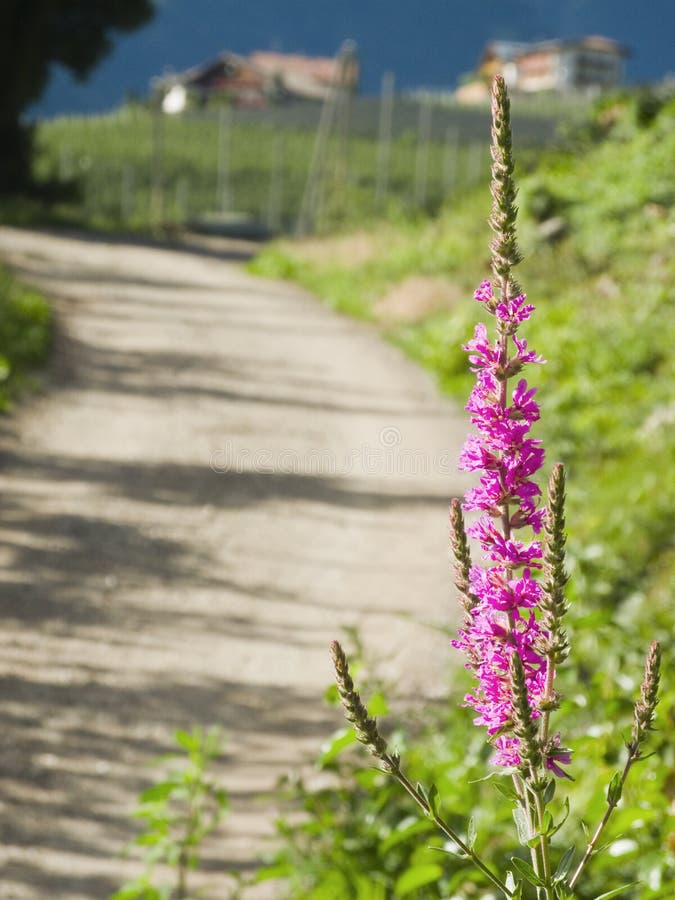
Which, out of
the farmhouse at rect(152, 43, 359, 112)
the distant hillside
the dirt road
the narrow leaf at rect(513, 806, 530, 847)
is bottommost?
the dirt road

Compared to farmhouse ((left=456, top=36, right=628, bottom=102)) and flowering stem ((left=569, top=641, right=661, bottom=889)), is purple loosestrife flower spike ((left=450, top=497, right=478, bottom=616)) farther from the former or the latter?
farmhouse ((left=456, top=36, right=628, bottom=102))

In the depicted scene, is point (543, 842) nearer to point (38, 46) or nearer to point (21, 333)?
point (21, 333)

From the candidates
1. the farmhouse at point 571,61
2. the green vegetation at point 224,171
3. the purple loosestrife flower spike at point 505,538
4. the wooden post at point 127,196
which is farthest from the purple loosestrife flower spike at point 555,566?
the farmhouse at point 571,61

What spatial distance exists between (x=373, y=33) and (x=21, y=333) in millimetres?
185464

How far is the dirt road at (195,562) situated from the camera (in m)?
4.79

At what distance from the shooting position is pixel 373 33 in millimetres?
184375

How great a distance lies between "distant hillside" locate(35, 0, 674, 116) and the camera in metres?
150

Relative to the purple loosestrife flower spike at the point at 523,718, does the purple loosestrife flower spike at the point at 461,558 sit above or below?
above

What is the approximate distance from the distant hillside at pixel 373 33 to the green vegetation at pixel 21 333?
405 ft

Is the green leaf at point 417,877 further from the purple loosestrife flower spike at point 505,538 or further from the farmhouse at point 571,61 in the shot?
the farmhouse at point 571,61

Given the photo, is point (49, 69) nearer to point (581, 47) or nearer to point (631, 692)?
point (631, 692)

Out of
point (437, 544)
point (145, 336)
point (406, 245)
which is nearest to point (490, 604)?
point (437, 544)

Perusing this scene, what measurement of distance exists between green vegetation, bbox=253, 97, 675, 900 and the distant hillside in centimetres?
12097

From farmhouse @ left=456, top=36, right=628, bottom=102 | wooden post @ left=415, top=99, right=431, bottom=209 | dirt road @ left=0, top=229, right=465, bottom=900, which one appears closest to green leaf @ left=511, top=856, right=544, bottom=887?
dirt road @ left=0, top=229, right=465, bottom=900
